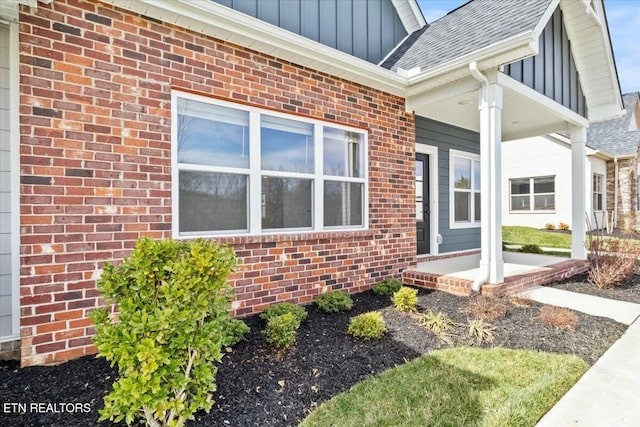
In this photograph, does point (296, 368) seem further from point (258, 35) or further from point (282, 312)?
point (258, 35)

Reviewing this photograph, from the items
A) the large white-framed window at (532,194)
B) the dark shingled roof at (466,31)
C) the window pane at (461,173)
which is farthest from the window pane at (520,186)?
the dark shingled roof at (466,31)

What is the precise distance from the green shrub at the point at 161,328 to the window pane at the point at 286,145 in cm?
243

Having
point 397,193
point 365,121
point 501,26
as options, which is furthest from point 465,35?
point 397,193

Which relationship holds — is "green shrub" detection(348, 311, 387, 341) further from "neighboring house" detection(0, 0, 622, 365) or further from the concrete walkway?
the concrete walkway

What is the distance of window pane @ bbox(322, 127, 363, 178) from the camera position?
508 cm

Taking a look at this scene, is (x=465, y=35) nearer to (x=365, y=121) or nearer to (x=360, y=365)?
(x=365, y=121)

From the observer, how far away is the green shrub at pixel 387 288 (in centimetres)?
A: 509

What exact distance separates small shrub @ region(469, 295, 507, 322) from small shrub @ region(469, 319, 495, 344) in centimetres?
28

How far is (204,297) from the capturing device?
2100 millimetres

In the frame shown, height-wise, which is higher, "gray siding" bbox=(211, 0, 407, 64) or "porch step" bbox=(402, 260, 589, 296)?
"gray siding" bbox=(211, 0, 407, 64)

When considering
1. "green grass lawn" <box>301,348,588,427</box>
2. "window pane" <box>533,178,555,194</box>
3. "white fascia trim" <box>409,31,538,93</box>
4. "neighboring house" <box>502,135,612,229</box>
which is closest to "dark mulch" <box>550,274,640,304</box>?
"green grass lawn" <box>301,348,588,427</box>

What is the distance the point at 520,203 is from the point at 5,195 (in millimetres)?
18024

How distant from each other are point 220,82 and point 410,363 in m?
3.71

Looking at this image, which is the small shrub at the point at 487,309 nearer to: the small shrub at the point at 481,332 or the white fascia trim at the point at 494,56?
the small shrub at the point at 481,332
